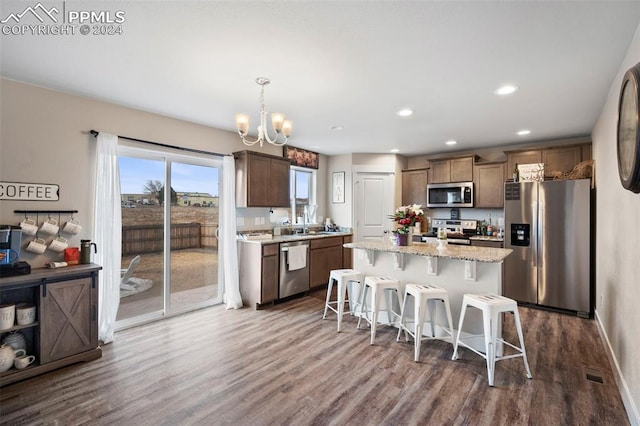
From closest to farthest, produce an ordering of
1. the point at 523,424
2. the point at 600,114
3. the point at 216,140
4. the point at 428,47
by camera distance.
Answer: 1. the point at 523,424
2. the point at 428,47
3. the point at 600,114
4. the point at 216,140

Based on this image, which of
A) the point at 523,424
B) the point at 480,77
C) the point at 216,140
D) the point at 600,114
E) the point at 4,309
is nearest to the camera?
the point at 523,424

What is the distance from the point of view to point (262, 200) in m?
4.54

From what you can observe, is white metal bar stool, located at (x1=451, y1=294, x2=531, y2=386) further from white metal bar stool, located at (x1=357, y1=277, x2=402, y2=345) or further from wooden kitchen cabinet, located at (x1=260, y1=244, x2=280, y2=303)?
wooden kitchen cabinet, located at (x1=260, y1=244, x2=280, y2=303)

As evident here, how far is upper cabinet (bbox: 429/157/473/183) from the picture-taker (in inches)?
Result: 212

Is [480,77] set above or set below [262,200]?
above

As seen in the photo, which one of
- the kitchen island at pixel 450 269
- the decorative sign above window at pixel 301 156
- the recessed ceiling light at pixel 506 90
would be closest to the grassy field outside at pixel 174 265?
the decorative sign above window at pixel 301 156

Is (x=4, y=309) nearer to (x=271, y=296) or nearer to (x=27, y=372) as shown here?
(x=27, y=372)

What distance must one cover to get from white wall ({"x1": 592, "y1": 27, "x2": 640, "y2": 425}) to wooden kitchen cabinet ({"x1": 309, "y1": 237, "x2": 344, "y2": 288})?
347 centimetres

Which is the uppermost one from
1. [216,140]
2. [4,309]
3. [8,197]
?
[216,140]

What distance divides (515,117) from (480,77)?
4.84ft

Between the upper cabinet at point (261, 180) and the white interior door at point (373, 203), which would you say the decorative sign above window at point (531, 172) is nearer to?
the white interior door at point (373, 203)

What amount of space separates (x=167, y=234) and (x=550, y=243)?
5.00 metres

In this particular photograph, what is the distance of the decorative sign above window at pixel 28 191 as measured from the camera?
8.52 ft

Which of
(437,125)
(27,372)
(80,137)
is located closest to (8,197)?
(80,137)
